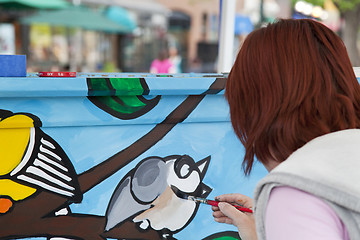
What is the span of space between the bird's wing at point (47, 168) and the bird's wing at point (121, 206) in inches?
5.4

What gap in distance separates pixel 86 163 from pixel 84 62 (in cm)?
1090

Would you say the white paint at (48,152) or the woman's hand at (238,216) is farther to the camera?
the white paint at (48,152)

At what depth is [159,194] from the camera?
5.76 feet

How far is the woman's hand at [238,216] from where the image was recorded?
108 cm

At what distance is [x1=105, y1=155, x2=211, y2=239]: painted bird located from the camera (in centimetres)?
169

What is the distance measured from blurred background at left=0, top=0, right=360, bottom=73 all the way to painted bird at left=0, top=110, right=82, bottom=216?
49.2 inches

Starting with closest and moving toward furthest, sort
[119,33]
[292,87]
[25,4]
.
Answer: [292,87]
[25,4]
[119,33]

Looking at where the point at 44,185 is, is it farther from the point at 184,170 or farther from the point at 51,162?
the point at 184,170

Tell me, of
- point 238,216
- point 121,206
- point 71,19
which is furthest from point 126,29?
point 238,216

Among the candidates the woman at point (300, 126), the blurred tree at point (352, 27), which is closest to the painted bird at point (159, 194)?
the woman at point (300, 126)

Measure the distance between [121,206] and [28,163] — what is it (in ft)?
1.29

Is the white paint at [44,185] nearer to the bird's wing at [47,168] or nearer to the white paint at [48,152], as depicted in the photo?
the bird's wing at [47,168]

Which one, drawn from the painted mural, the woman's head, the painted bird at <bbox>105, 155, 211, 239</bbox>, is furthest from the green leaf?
the woman's head

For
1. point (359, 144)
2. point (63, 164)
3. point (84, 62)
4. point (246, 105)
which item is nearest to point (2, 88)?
point (63, 164)
